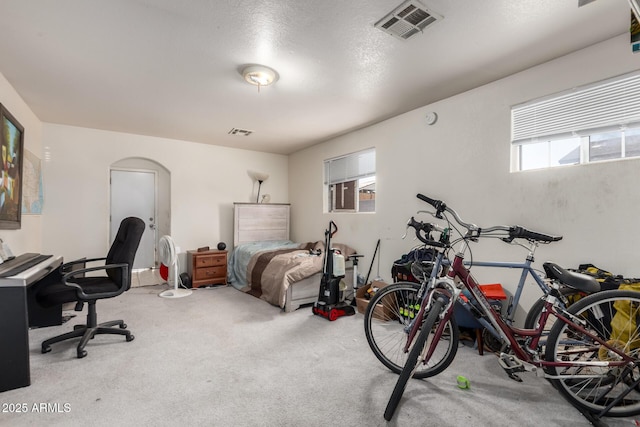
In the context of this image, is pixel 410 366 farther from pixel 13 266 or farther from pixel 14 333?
pixel 13 266

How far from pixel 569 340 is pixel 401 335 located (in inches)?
44.6

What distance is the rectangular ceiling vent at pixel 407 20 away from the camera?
179cm

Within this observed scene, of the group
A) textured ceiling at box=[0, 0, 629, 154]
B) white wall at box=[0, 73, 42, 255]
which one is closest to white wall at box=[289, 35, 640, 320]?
textured ceiling at box=[0, 0, 629, 154]

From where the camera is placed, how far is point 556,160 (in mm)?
2471

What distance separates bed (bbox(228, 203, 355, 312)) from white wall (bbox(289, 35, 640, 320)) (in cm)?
85

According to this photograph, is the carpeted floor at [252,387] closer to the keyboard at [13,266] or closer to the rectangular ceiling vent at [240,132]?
the keyboard at [13,266]

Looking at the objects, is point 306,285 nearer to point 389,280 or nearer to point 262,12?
point 389,280

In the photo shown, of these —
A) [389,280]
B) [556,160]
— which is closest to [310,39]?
[556,160]

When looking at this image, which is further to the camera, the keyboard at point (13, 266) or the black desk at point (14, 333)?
the keyboard at point (13, 266)

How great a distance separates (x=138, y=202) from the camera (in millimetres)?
5023

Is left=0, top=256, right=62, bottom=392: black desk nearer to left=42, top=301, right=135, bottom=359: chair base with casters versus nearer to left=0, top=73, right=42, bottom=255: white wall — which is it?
left=42, top=301, right=135, bottom=359: chair base with casters

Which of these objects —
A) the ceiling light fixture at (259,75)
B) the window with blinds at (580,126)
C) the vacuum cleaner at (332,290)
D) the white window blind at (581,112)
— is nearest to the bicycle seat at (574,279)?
the window with blinds at (580,126)

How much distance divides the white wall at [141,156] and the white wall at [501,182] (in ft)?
7.87

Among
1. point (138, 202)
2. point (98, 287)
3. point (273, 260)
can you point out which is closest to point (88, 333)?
point (98, 287)
